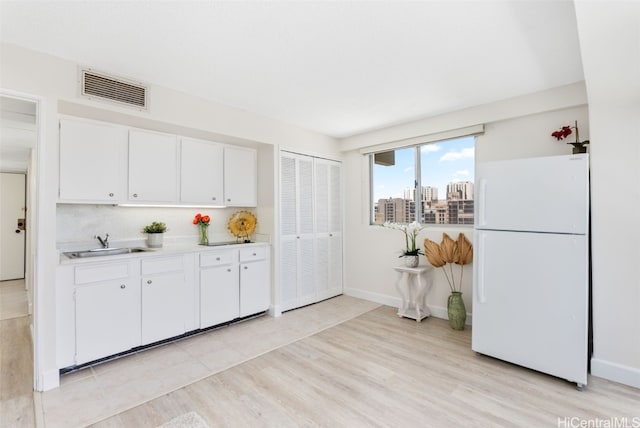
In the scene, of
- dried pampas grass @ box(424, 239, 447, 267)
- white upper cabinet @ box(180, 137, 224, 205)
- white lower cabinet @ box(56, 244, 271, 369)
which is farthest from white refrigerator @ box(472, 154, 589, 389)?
white upper cabinet @ box(180, 137, 224, 205)

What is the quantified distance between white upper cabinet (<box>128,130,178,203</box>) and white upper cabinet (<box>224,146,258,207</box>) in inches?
24.1

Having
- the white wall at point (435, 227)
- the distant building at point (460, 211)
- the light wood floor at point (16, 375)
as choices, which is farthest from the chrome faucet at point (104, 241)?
the distant building at point (460, 211)

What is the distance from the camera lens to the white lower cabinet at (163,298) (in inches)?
109

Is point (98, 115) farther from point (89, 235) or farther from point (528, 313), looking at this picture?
point (528, 313)

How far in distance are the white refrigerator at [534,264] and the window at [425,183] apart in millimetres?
1058

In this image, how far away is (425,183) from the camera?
3951mm

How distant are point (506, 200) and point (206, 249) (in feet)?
Result: 9.42

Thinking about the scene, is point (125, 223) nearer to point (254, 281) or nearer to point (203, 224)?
point (203, 224)

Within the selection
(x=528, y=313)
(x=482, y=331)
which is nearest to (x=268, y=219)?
(x=482, y=331)

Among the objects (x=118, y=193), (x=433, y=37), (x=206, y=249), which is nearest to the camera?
(x=433, y=37)

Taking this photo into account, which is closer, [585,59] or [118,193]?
[585,59]

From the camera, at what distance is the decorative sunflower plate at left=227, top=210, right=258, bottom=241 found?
388 cm

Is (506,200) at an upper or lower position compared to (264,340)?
upper

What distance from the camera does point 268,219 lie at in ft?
12.5
